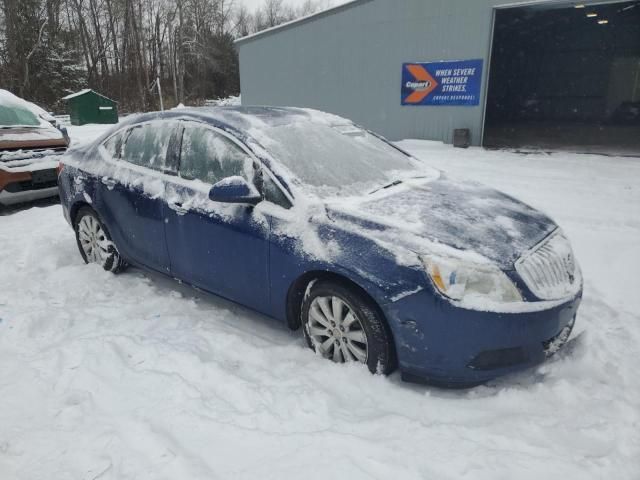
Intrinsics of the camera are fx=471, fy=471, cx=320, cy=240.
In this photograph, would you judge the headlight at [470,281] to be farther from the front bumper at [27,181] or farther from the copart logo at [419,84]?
the copart logo at [419,84]

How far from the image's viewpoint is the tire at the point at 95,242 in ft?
14.5

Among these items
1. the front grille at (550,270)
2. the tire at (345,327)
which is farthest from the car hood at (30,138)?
the front grille at (550,270)

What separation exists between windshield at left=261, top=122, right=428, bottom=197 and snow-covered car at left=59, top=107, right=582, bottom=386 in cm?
1

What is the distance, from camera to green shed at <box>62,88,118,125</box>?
21.2m

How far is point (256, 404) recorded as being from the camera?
263cm

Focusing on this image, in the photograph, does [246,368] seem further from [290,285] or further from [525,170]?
[525,170]

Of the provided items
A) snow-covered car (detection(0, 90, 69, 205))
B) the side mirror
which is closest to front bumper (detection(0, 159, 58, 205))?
snow-covered car (detection(0, 90, 69, 205))

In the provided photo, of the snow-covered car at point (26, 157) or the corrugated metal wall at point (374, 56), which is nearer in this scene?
the snow-covered car at point (26, 157)

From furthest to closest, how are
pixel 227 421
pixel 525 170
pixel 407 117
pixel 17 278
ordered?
1. pixel 407 117
2. pixel 525 170
3. pixel 17 278
4. pixel 227 421

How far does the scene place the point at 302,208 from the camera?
116 inches

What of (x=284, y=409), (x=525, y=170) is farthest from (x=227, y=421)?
(x=525, y=170)

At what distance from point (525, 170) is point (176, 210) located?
782 centimetres

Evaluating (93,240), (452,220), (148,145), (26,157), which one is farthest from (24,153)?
(452,220)

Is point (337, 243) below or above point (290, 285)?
above
